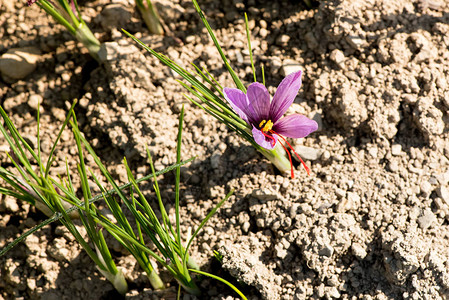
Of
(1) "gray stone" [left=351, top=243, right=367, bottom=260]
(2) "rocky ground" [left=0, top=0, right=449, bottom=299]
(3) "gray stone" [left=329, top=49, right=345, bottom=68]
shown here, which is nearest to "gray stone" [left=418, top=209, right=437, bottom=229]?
(2) "rocky ground" [left=0, top=0, right=449, bottom=299]

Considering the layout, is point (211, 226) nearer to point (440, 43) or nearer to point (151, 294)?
point (151, 294)

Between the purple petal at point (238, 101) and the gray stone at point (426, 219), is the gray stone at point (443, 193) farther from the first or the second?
the purple petal at point (238, 101)

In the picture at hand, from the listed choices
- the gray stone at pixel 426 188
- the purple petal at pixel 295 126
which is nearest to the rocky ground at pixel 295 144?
the gray stone at pixel 426 188

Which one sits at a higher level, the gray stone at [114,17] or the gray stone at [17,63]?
the gray stone at [114,17]

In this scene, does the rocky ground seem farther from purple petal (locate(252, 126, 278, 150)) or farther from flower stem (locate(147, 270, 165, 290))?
purple petal (locate(252, 126, 278, 150))

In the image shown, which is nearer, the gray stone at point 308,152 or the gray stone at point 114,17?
the gray stone at point 308,152

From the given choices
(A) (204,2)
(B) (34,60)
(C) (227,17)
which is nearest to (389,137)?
(C) (227,17)
